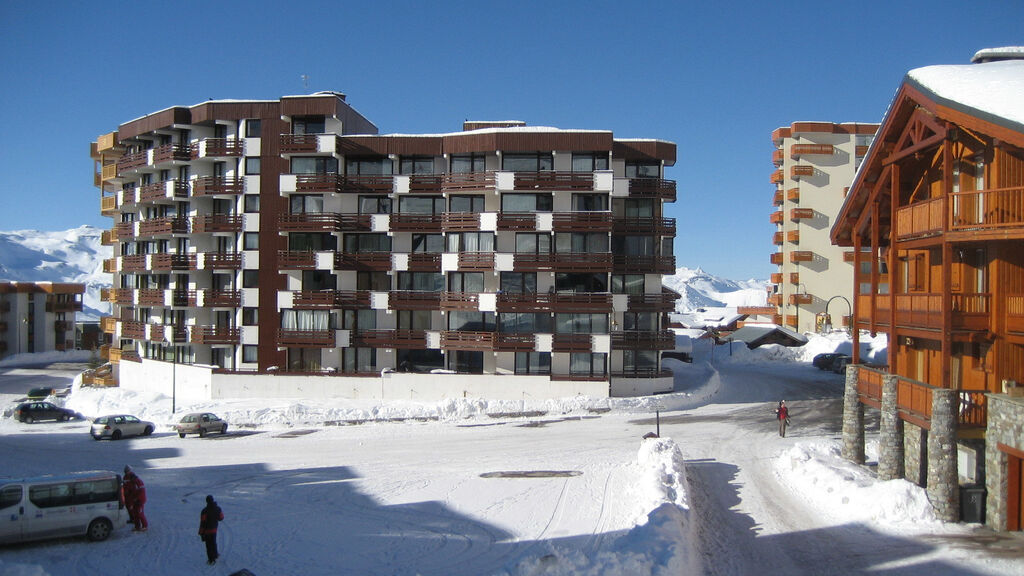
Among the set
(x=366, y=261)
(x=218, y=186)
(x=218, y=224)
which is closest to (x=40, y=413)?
(x=218, y=224)

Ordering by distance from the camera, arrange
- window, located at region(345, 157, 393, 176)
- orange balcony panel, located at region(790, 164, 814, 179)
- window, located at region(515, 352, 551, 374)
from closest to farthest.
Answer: window, located at region(515, 352, 551, 374) → window, located at region(345, 157, 393, 176) → orange balcony panel, located at region(790, 164, 814, 179)

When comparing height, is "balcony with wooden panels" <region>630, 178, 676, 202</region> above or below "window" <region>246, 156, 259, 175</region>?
below

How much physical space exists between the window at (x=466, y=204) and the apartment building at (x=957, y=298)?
2303 cm

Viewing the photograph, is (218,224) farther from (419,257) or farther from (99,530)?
(99,530)

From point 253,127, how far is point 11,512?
3369cm

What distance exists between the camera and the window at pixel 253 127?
45531 mm

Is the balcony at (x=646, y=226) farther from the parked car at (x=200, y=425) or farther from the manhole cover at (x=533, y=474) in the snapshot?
the parked car at (x=200, y=425)

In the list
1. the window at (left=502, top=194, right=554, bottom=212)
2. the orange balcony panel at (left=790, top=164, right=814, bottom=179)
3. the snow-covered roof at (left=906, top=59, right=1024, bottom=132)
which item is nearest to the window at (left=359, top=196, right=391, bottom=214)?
the window at (left=502, top=194, right=554, bottom=212)

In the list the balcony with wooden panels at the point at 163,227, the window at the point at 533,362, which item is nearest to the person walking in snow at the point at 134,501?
the window at the point at 533,362

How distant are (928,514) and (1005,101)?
416 inches

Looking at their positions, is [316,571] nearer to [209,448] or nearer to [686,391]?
[209,448]

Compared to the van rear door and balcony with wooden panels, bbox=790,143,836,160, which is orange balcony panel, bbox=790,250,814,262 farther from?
the van rear door

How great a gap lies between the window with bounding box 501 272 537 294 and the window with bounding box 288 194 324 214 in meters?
13.0

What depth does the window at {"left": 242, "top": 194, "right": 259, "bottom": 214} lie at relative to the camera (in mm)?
45875
